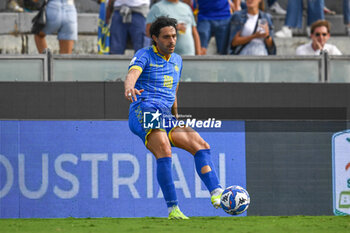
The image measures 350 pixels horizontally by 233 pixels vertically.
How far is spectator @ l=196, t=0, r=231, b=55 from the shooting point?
12.6 metres

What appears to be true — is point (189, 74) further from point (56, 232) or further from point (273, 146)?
point (56, 232)

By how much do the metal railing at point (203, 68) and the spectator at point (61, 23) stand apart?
137 centimetres

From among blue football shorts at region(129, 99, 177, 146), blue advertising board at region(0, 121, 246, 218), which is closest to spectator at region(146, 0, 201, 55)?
blue advertising board at region(0, 121, 246, 218)

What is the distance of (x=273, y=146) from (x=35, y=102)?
3114mm

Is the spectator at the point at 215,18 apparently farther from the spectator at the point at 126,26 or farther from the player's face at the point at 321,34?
the player's face at the point at 321,34

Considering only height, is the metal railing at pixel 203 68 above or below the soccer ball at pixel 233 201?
above

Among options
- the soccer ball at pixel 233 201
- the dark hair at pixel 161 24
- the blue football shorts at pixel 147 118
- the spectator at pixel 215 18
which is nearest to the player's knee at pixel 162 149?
the blue football shorts at pixel 147 118

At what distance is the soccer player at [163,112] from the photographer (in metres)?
8.85

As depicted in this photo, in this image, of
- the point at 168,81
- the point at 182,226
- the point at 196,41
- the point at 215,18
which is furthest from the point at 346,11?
the point at 182,226

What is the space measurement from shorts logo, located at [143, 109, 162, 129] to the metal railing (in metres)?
2.44

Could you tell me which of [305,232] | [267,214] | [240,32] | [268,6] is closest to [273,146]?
[267,214]

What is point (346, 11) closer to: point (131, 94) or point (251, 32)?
point (251, 32)

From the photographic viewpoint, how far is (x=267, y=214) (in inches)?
439

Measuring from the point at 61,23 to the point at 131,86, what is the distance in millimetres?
4480
